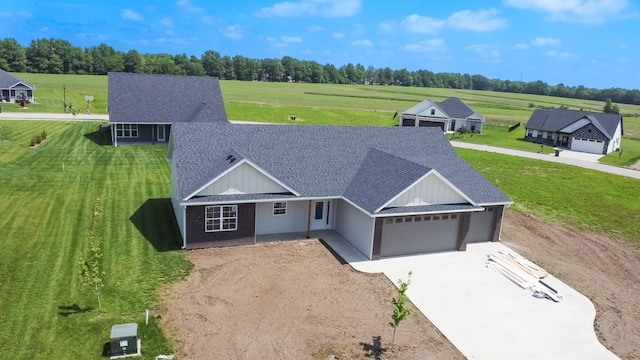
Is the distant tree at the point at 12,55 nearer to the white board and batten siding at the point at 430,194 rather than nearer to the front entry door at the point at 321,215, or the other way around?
Answer: the front entry door at the point at 321,215

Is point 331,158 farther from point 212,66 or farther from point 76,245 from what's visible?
point 212,66

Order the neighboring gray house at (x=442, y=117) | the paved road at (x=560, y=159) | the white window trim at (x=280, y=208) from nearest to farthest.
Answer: the white window trim at (x=280, y=208), the paved road at (x=560, y=159), the neighboring gray house at (x=442, y=117)

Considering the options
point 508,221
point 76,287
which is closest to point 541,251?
point 508,221

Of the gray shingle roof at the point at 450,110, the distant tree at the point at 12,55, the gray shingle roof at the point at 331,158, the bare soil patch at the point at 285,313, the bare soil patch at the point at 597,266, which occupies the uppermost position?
the distant tree at the point at 12,55

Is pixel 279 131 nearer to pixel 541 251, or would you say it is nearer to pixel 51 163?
pixel 541 251

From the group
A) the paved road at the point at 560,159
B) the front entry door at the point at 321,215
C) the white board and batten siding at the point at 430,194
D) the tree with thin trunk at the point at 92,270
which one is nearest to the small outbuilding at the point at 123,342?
the tree with thin trunk at the point at 92,270

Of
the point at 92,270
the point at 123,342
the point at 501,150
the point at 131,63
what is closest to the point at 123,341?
the point at 123,342
